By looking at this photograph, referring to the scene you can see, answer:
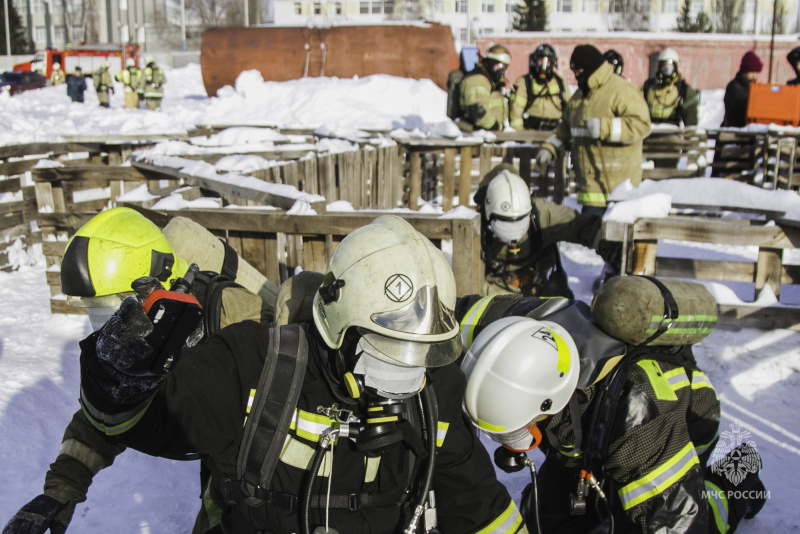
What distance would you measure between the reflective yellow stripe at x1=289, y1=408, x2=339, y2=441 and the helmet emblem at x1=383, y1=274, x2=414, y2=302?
417 mm

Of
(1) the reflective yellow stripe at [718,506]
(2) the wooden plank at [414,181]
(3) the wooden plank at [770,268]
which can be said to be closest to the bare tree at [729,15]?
(2) the wooden plank at [414,181]

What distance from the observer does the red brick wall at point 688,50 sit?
1142 inches

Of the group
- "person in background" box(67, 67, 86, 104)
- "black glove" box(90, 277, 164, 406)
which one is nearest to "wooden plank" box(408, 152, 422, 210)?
"black glove" box(90, 277, 164, 406)

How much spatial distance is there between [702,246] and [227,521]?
8.65 metres

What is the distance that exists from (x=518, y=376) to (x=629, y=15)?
5424cm

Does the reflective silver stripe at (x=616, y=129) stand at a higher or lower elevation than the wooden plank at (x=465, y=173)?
higher

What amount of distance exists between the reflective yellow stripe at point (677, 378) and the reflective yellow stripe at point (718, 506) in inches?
22.2

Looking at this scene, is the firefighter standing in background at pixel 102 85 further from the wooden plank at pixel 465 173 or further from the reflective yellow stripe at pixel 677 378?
the reflective yellow stripe at pixel 677 378

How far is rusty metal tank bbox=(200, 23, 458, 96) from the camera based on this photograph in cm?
2119

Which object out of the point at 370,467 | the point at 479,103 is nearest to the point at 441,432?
the point at 370,467

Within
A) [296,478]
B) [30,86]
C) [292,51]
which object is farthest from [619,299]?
[30,86]

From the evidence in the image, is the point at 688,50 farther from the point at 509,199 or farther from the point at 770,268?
the point at 509,199

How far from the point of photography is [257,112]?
66.6 ft

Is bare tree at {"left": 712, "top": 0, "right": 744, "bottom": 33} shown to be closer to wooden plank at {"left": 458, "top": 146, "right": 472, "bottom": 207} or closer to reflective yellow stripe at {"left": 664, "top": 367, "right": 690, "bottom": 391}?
wooden plank at {"left": 458, "top": 146, "right": 472, "bottom": 207}
